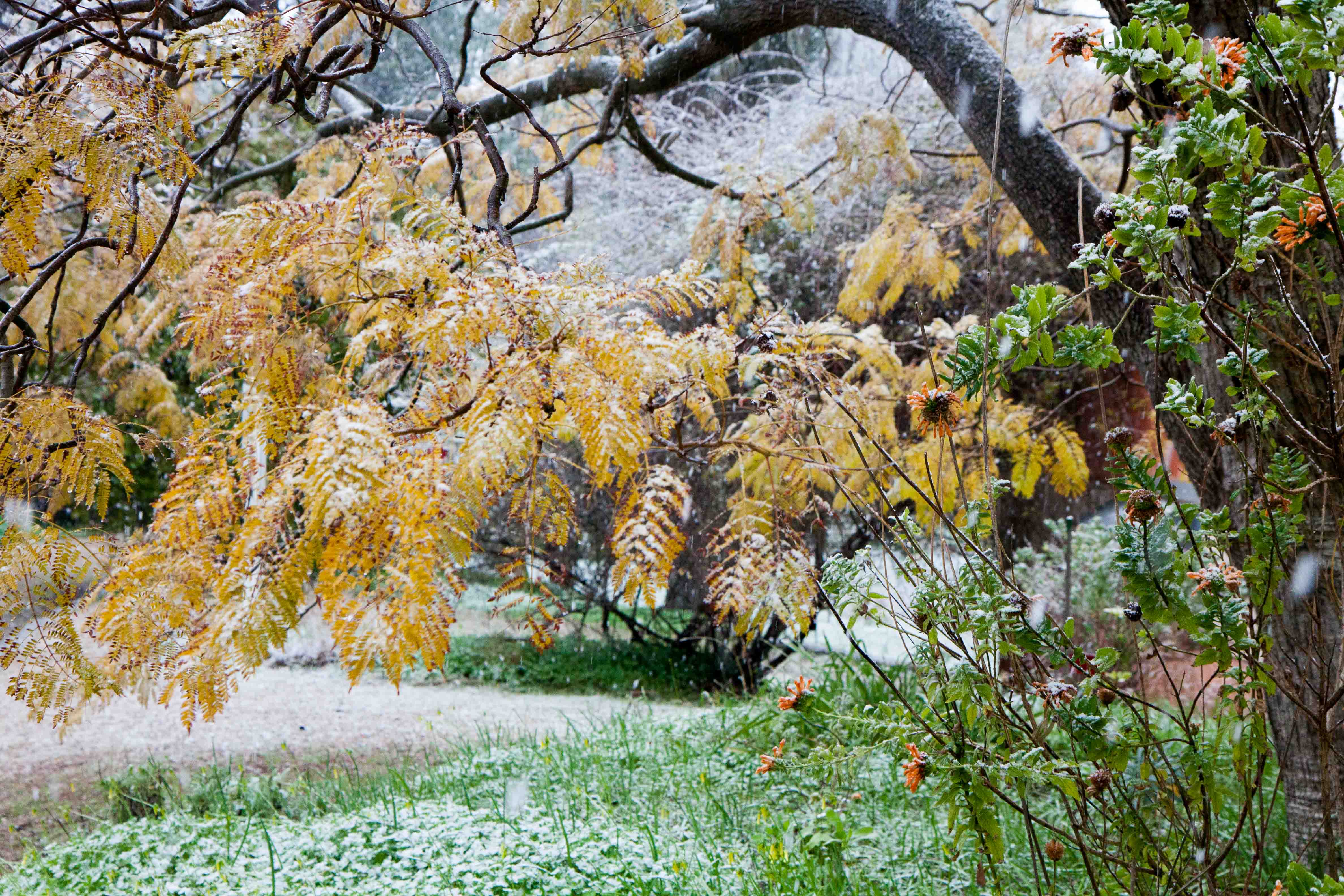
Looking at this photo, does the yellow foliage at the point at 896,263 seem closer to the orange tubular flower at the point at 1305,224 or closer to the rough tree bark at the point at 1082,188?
the rough tree bark at the point at 1082,188

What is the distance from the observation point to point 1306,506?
2.43 m

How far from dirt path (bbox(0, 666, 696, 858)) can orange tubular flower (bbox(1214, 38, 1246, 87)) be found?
4232mm

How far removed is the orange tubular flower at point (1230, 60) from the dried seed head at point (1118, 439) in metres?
0.59

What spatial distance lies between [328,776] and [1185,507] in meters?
3.99

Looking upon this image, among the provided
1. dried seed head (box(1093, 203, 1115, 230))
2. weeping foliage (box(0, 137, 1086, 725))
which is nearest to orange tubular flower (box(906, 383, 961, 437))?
weeping foliage (box(0, 137, 1086, 725))

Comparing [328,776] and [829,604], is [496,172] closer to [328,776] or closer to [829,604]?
[829,604]

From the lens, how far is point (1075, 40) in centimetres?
170

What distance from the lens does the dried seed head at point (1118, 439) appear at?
63.4 inches

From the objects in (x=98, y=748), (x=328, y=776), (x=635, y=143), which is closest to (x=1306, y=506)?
(x=635, y=143)

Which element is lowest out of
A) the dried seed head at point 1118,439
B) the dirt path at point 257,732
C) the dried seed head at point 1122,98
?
the dirt path at point 257,732

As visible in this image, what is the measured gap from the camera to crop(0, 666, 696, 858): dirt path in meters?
4.63

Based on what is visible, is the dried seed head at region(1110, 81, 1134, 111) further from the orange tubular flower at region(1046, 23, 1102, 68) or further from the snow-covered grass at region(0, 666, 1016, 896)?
the snow-covered grass at region(0, 666, 1016, 896)

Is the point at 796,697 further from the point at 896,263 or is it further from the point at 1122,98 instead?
the point at 896,263

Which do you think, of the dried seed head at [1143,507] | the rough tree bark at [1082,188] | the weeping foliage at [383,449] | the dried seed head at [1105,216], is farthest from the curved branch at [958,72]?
the dried seed head at [1143,507]
